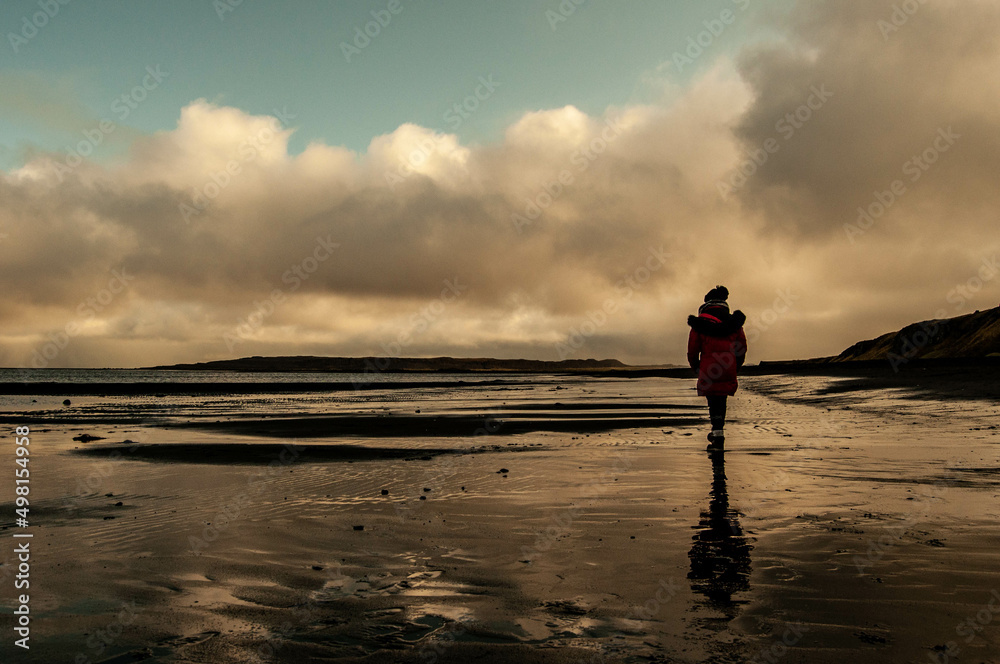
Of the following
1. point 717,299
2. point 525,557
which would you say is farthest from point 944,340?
point 525,557

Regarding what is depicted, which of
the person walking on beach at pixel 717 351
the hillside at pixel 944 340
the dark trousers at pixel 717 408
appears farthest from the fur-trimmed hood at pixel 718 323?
the hillside at pixel 944 340

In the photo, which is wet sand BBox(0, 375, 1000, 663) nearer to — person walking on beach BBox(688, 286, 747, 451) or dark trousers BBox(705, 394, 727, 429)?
dark trousers BBox(705, 394, 727, 429)

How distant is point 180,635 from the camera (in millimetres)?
4488

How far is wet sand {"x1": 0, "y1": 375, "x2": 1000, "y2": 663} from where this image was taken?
14.2 ft

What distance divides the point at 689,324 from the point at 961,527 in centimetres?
767

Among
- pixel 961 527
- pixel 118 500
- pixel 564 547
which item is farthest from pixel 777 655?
pixel 118 500

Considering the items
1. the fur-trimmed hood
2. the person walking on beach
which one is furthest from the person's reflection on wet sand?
the fur-trimmed hood

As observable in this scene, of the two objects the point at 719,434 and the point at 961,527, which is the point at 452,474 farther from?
the point at 961,527

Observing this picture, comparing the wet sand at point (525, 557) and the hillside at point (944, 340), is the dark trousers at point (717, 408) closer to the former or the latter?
the wet sand at point (525, 557)

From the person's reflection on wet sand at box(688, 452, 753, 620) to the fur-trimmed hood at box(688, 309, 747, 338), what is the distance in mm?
5991

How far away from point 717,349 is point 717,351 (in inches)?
1.7

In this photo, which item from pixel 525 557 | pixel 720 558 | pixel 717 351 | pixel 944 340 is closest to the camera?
pixel 720 558

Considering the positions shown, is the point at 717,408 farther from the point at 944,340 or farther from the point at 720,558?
the point at 944,340

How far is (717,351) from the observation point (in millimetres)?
14078
